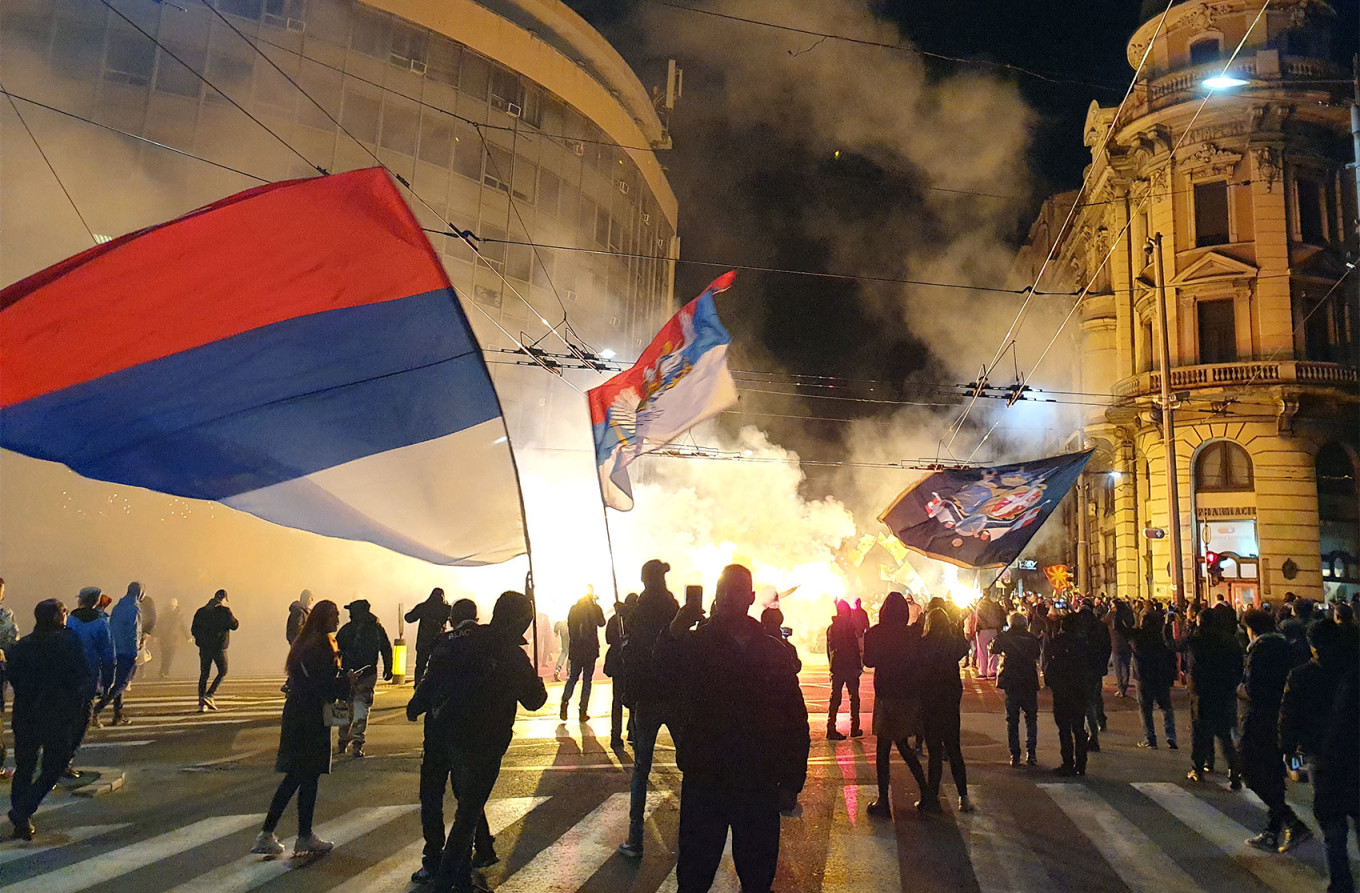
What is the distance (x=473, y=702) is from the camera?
476 centimetres

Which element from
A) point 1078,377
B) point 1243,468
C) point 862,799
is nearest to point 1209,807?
point 862,799

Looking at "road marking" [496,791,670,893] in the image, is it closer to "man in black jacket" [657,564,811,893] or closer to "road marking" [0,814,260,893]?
"man in black jacket" [657,564,811,893]

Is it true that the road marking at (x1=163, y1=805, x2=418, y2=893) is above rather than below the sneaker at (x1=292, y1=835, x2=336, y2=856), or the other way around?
below

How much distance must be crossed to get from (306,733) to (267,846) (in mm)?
689

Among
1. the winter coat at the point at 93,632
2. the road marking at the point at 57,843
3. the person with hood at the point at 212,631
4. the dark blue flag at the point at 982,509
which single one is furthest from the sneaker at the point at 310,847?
the dark blue flag at the point at 982,509

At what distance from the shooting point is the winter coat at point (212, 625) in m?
11.7

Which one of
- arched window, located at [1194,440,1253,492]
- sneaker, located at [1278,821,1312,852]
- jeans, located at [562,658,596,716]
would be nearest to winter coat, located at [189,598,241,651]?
jeans, located at [562,658,596,716]

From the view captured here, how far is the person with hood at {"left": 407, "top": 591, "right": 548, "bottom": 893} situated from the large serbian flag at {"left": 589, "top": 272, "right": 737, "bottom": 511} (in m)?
3.48

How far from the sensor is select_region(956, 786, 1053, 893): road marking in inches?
195

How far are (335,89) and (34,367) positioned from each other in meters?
30.6

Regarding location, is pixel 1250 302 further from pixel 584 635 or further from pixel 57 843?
pixel 57 843

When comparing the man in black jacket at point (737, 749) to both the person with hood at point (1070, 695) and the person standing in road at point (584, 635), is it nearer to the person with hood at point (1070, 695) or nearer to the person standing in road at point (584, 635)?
the person with hood at point (1070, 695)

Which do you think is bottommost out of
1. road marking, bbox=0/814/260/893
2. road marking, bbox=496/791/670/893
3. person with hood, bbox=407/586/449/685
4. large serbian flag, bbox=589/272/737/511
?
road marking, bbox=0/814/260/893

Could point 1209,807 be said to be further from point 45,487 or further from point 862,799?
point 45,487
